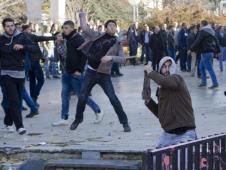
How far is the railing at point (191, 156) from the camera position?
6.05 meters

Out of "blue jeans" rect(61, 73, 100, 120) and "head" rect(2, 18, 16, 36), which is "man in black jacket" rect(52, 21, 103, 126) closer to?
"blue jeans" rect(61, 73, 100, 120)

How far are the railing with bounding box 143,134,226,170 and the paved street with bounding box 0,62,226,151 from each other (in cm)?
216

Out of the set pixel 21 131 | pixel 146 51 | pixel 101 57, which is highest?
pixel 101 57

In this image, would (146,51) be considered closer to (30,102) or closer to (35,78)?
(35,78)

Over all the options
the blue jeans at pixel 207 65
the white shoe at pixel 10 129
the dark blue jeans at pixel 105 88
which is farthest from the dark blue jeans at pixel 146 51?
the dark blue jeans at pixel 105 88

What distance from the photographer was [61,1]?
31.1m

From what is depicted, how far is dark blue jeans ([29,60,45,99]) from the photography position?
13797 mm

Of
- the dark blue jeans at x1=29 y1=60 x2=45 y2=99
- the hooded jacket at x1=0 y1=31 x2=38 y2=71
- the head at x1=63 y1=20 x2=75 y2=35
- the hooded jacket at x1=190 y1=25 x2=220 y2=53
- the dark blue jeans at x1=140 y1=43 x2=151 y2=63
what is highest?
the head at x1=63 y1=20 x2=75 y2=35

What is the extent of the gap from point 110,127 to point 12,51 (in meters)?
2.05

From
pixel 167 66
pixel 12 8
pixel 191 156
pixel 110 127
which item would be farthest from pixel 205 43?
pixel 12 8

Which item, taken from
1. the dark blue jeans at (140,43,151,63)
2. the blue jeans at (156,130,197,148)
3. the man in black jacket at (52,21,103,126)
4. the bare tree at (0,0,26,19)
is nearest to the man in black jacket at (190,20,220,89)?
the man in black jacket at (52,21,103,126)

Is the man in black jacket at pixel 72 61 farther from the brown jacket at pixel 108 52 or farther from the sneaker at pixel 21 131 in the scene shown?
the sneaker at pixel 21 131

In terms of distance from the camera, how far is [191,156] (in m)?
6.49

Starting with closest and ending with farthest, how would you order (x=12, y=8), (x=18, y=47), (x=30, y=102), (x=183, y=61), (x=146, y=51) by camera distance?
(x=18, y=47)
(x=30, y=102)
(x=183, y=61)
(x=146, y=51)
(x=12, y=8)
